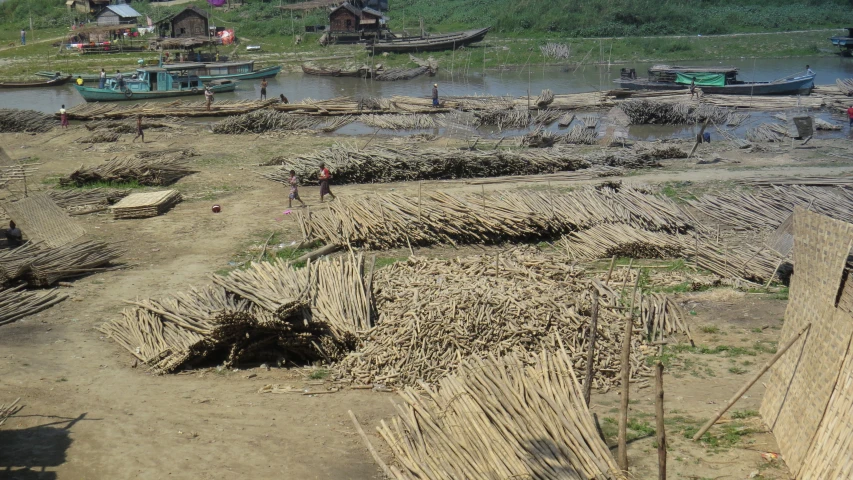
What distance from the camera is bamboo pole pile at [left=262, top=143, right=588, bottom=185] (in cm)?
2041

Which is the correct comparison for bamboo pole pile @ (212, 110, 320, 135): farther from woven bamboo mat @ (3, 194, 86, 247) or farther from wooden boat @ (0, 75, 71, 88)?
wooden boat @ (0, 75, 71, 88)

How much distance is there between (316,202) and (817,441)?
525 inches

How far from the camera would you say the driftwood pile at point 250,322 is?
10.4m

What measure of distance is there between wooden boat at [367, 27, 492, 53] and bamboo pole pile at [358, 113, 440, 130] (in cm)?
2007

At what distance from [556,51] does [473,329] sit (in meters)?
43.3

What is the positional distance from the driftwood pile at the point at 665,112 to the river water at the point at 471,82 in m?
8.08

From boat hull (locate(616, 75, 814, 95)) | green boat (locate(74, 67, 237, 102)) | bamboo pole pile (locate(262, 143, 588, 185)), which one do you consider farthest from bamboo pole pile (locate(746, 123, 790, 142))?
green boat (locate(74, 67, 237, 102))

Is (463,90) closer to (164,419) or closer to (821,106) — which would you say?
(821,106)

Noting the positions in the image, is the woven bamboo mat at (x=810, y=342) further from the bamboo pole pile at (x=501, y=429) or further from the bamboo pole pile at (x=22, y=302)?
the bamboo pole pile at (x=22, y=302)

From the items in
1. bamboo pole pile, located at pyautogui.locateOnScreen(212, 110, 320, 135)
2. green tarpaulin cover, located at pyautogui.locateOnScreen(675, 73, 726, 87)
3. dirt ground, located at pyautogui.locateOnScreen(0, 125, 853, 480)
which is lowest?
dirt ground, located at pyautogui.locateOnScreen(0, 125, 853, 480)

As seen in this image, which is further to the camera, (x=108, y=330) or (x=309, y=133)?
(x=309, y=133)

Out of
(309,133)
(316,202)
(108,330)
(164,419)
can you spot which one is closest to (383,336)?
(164,419)

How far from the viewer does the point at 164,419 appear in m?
8.80

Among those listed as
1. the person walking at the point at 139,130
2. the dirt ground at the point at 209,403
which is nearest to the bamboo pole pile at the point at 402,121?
the person walking at the point at 139,130
